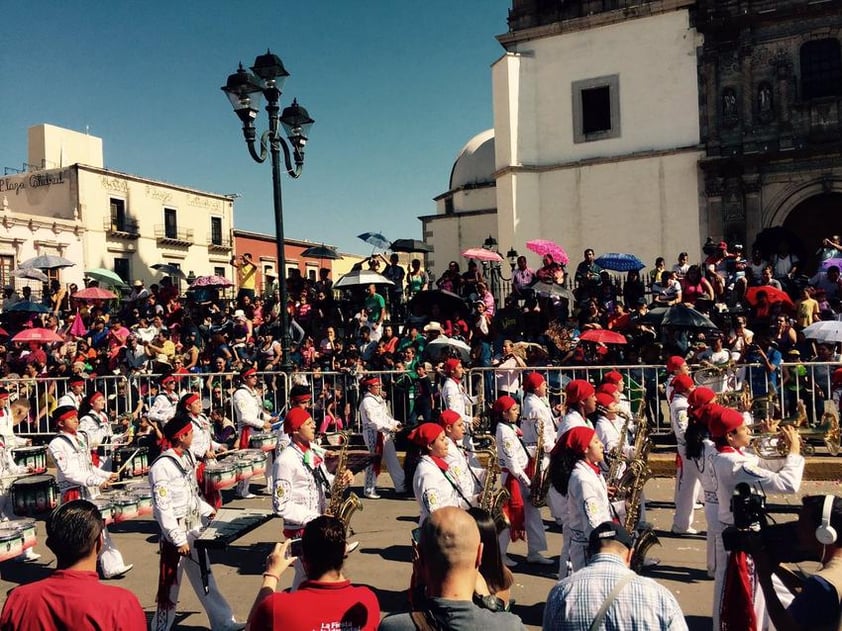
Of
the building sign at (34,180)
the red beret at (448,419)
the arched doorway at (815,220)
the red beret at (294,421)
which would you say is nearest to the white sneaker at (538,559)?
the red beret at (448,419)

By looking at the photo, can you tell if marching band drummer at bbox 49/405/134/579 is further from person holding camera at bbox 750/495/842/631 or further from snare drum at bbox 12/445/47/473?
person holding camera at bbox 750/495/842/631

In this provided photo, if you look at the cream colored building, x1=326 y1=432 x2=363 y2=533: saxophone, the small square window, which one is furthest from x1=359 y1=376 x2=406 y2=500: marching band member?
the cream colored building

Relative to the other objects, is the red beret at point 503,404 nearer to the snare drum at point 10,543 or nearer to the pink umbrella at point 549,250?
the snare drum at point 10,543

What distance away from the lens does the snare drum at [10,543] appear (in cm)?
668

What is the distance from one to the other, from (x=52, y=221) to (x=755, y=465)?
118ft

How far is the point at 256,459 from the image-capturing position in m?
9.74

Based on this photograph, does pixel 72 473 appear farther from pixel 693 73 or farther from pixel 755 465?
pixel 693 73

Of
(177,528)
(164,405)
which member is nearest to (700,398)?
(177,528)

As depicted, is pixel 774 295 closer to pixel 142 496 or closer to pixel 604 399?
pixel 604 399

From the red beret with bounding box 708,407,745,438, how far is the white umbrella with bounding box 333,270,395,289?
12080 mm

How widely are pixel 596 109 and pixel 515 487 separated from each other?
19.0 metres

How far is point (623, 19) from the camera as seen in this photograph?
76.8 ft

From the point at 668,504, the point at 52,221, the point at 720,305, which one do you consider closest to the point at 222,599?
the point at 668,504

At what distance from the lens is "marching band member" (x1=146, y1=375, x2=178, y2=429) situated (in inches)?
456
